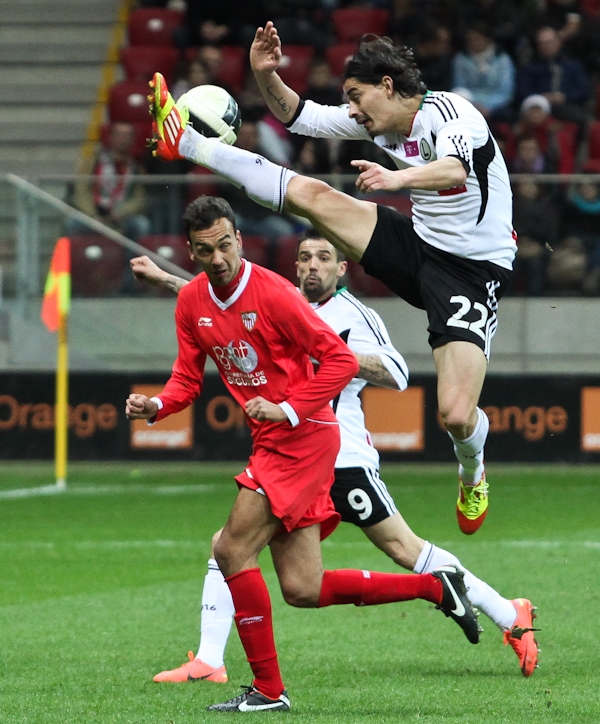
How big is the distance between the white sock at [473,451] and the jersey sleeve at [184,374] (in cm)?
135

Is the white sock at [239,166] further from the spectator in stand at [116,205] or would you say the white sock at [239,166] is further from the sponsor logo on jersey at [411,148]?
the spectator in stand at [116,205]

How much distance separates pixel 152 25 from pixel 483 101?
5249 mm

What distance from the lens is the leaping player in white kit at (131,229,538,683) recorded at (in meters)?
6.01

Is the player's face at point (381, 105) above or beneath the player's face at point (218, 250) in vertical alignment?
above

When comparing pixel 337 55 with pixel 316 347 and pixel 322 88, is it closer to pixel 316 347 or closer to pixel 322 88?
pixel 322 88

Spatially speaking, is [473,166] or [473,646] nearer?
[473,166]

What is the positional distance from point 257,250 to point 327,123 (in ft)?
24.6

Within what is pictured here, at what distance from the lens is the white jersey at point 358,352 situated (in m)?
6.50

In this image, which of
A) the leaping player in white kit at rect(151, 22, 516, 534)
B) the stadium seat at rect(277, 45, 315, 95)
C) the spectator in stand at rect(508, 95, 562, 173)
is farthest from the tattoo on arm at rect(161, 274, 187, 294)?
the stadium seat at rect(277, 45, 315, 95)

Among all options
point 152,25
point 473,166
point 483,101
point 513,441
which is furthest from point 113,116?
point 473,166

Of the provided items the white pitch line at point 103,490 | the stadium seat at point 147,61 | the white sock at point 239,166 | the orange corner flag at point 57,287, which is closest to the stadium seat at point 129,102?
the stadium seat at point 147,61

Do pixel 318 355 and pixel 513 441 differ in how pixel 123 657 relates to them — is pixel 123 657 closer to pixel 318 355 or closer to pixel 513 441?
pixel 318 355

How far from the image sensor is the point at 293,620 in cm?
752

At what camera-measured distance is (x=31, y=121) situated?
1944cm
